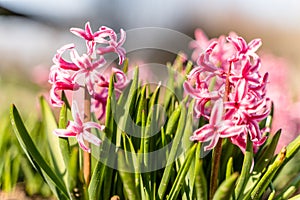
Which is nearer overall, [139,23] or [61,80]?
[61,80]

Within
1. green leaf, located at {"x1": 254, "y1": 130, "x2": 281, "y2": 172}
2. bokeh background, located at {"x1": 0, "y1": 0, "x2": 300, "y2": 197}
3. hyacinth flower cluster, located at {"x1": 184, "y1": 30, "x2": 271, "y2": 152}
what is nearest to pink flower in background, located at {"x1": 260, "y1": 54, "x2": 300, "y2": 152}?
green leaf, located at {"x1": 254, "y1": 130, "x2": 281, "y2": 172}

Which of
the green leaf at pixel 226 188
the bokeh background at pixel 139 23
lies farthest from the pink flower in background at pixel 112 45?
the bokeh background at pixel 139 23

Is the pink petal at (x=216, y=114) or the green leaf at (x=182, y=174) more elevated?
the pink petal at (x=216, y=114)

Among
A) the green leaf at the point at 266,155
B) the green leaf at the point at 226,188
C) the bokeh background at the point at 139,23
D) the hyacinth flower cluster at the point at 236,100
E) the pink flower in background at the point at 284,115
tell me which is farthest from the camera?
the bokeh background at the point at 139,23

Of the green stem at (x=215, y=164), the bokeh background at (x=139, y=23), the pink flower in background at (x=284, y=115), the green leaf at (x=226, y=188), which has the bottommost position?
the green leaf at (x=226, y=188)

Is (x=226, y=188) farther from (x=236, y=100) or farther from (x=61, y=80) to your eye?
(x=61, y=80)

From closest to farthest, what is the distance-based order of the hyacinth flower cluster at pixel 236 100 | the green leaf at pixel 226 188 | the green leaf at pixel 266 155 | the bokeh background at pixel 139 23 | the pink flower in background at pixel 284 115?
the green leaf at pixel 226 188
the hyacinth flower cluster at pixel 236 100
the green leaf at pixel 266 155
the pink flower in background at pixel 284 115
the bokeh background at pixel 139 23

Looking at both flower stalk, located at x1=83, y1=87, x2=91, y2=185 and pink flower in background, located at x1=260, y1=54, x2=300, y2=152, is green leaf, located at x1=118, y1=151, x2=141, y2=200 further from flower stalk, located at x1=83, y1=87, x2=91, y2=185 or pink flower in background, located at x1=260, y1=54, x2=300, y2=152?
pink flower in background, located at x1=260, y1=54, x2=300, y2=152

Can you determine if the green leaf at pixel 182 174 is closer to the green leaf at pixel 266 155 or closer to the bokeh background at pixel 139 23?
the green leaf at pixel 266 155

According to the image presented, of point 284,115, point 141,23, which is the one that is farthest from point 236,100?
point 141,23

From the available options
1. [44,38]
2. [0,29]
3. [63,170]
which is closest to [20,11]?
[0,29]

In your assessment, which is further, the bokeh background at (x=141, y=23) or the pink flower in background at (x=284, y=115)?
the bokeh background at (x=141, y=23)

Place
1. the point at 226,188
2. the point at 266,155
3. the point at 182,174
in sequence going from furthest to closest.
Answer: the point at 266,155 → the point at 182,174 → the point at 226,188

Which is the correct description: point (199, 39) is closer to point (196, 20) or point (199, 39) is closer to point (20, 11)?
point (20, 11)
